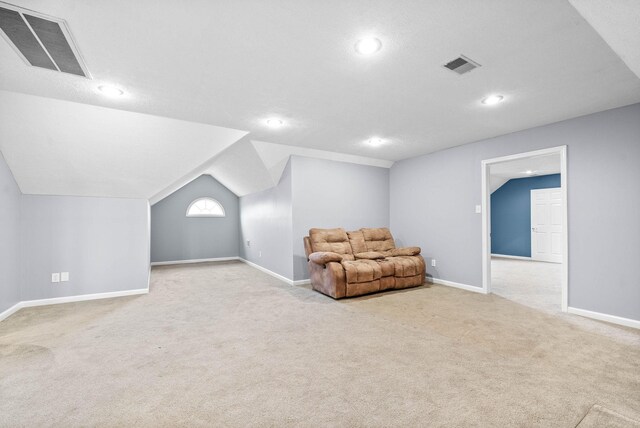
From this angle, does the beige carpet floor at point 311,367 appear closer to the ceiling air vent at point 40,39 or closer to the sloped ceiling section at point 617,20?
the sloped ceiling section at point 617,20

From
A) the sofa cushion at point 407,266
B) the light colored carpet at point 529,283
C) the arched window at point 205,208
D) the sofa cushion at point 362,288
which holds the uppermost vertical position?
the arched window at point 205,208

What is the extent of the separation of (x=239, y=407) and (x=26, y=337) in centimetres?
251

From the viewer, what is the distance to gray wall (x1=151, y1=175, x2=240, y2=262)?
7.39 m

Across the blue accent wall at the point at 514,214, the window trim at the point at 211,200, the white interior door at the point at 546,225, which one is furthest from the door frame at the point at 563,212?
the window trim at the point at 211,200

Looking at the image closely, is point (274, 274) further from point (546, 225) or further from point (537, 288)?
point (546, 225)

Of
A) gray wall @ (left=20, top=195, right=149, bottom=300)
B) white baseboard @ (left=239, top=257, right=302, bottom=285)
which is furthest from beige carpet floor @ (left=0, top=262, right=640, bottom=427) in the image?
white baseboard @ (left=239, top=257, right=302, bottom=285)

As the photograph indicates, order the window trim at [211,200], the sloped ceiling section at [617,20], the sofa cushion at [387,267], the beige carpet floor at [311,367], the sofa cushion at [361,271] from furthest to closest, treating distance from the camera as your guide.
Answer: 1. the window trim at [211,200]
2. the sofa cushion at [387,267]
3. the sofa cushion at [361,271]
4. the beige carpet floor at [311,367]
5. the sloped ceiling section at [617,20]

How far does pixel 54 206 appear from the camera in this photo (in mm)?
3902

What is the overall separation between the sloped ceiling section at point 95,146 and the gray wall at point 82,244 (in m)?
0.20

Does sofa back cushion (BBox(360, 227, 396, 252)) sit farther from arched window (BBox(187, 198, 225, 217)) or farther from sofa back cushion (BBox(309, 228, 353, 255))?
arched window (BBox(187, 198, 225, 217))

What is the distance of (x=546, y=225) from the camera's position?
743 cm

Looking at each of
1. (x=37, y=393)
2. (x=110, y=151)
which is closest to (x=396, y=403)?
(x=37, y=393)

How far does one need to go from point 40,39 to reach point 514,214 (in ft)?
31.6

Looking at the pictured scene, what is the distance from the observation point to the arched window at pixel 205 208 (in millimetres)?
7773
